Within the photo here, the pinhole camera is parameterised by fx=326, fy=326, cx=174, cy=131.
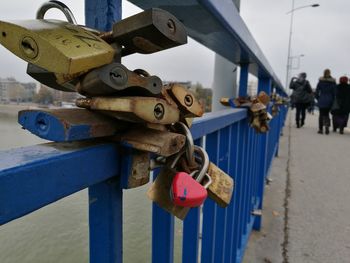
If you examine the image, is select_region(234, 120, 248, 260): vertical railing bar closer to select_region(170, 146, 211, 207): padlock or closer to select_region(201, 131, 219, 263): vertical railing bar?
select_region(201, 131, 219, 263): vertical railing bar

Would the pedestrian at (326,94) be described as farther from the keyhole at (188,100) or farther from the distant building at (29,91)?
the distant building at (29,91)

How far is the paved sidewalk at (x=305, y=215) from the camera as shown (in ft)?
6.88

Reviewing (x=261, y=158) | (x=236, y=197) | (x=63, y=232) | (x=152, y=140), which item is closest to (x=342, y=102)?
(x=261, y=158)

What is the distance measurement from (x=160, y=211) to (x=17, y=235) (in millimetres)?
439

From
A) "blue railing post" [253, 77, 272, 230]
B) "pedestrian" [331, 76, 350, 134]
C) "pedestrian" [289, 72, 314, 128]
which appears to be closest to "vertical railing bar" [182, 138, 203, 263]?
"blue railing post" [253, 77, 272, 230]

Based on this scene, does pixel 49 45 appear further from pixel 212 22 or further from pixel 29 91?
pixel 212 22

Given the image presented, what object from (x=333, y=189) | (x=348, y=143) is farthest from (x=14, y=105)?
(x=348, y=143)

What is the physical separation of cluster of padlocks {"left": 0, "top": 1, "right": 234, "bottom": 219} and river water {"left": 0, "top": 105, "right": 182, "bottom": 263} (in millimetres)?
232

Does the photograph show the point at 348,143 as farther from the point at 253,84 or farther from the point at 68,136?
the point at 68,136

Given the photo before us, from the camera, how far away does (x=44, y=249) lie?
1.09 meters

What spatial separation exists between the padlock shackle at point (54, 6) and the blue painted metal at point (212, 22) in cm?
20

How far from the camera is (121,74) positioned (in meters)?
0.41

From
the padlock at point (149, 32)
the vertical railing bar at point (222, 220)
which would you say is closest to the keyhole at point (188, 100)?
the padlock at point (149, 32)

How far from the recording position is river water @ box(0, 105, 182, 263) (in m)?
0.91
